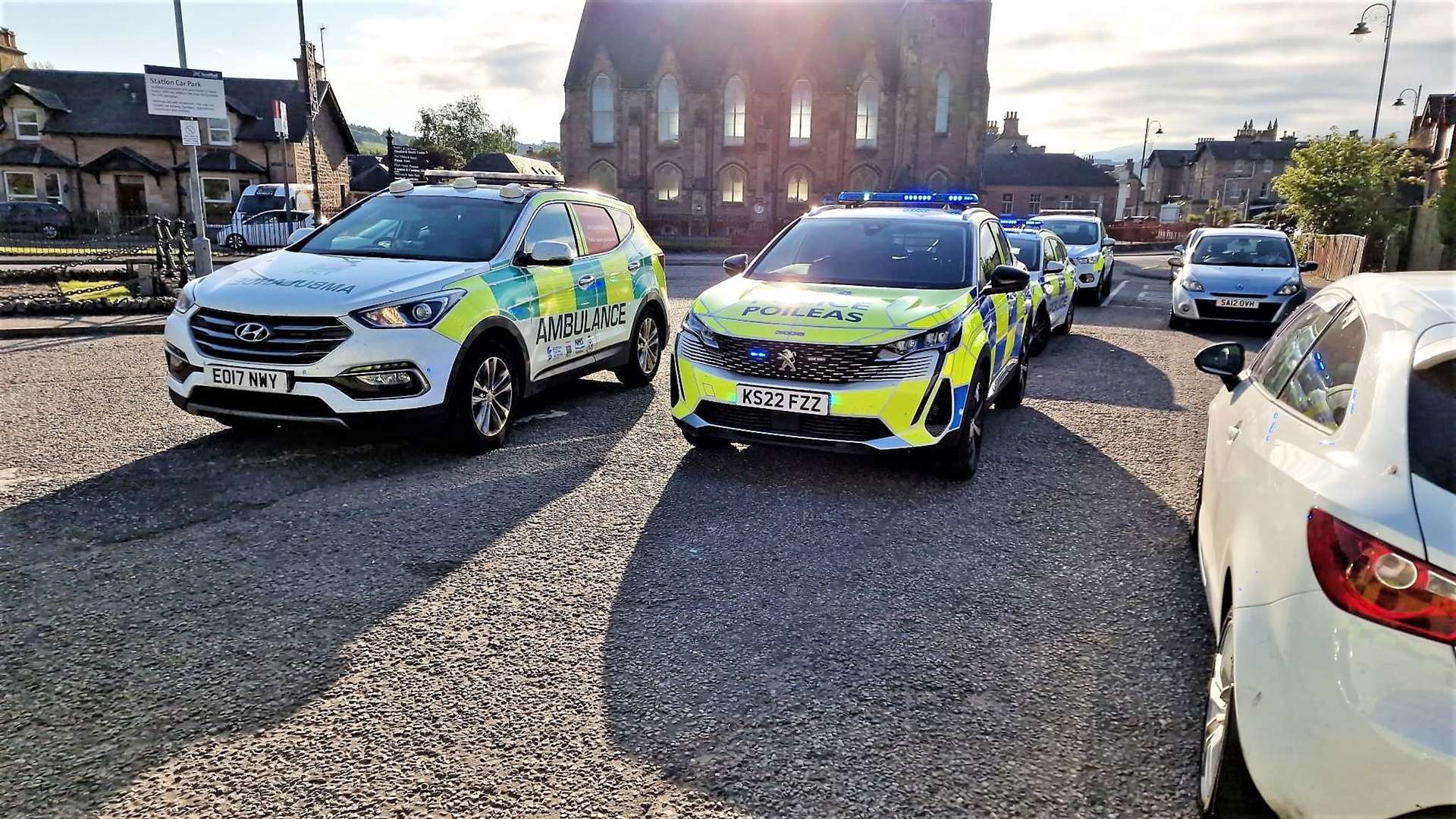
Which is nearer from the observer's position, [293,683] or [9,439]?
[293,683]

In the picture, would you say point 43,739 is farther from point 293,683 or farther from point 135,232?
point 135,232

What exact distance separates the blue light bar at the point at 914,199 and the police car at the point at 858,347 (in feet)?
3.44

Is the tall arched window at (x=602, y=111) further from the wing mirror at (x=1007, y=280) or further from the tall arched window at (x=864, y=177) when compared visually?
the wing mirror at (x=1007, y=280)

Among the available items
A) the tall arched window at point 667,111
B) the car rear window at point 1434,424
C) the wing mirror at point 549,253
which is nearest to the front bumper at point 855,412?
the wing mirror at point 549,253

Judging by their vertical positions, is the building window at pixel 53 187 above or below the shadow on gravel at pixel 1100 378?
above

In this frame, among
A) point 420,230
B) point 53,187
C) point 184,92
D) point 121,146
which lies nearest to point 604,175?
point 121,146

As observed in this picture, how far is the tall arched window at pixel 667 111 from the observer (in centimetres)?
5125

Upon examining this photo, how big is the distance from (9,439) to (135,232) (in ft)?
78.0

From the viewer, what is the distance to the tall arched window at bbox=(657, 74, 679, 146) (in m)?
51.2

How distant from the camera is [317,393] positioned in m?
5.36

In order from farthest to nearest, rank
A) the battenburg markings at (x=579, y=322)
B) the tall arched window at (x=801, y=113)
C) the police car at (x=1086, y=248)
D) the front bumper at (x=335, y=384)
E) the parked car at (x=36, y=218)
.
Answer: the tall arched window at (x=801, y=113) < the parked car at (x=36, y=218) < the police car at (x=1086, y=248) < the battenburg markings at (x=579, y=322) < the front bumper at (x=335, y=384)

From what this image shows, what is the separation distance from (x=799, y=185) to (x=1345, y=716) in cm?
5172

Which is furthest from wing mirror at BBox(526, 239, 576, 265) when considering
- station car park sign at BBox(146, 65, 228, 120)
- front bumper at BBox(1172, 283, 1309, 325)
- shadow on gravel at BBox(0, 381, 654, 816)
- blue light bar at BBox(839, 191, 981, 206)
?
front bumper at BBox(1172, 283, 1309, 325)

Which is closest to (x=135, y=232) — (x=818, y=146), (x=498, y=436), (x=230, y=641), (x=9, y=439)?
(x=9, y=439)
